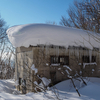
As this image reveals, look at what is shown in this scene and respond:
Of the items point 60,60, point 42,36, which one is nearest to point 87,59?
point 60,60

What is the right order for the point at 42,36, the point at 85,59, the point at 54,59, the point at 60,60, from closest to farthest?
the point at 42,36
the point at 54,59
the point at 60,60
the point at 85,59

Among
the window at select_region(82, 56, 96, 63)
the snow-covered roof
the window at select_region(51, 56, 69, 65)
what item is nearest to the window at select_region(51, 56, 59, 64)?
the window at select_region(51, 56, 69, 65)

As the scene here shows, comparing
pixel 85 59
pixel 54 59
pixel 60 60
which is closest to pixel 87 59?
pixel 85 59

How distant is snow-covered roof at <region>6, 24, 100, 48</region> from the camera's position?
411 cm

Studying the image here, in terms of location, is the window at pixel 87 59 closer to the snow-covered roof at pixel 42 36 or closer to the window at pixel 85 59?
the window at pixel 85 59

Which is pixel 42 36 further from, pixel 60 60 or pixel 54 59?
pixel 60 60

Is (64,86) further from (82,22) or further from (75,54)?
(82,22)

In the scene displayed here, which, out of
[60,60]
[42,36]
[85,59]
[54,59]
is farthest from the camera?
[85,59]

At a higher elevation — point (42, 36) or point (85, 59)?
point (42, 36)

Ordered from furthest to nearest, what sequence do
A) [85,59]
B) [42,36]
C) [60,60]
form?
[85,59] → [60,60] → [42,36]

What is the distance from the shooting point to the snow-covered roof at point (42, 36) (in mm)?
4109

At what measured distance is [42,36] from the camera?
13.9ft

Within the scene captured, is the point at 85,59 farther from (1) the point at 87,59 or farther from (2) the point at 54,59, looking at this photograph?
(2) the point at 54,59

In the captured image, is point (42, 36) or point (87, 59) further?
point (87, 59)
